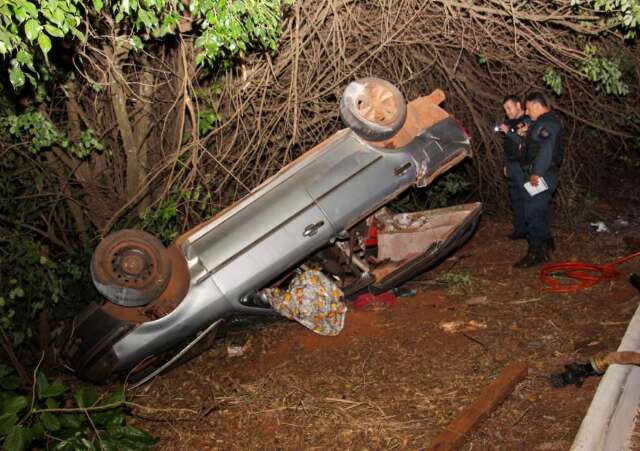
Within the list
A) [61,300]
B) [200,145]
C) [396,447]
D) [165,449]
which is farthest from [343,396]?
[61,300]

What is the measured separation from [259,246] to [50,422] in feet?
6.19

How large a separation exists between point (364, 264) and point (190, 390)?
1.85 meters

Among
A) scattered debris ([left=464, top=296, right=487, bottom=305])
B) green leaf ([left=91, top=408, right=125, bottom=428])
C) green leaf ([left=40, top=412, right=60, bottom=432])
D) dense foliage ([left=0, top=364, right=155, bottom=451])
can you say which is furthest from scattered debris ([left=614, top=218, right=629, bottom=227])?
green leaf ([left=40, top=412, right=60, bottom=432])

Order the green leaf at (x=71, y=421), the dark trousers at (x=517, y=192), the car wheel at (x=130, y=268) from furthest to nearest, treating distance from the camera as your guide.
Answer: the dark trousers at (x=517, y=192), the car wheel at (x=130, y=268), the green leaf at (x=71, y=421)

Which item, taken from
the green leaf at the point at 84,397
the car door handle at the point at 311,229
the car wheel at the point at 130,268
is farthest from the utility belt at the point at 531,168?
the green leaf at the point at 84,397

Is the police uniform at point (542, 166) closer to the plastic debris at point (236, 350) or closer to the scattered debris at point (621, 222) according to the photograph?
the scattered debris at point (621, 222)

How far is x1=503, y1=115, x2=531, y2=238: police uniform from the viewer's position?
6172mm

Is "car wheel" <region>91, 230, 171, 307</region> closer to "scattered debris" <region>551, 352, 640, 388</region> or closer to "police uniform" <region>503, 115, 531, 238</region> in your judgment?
"scattered debris" <region>551, 352, 640, 388</region>

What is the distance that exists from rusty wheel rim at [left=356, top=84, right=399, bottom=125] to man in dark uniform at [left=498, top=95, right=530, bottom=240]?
1.78 m

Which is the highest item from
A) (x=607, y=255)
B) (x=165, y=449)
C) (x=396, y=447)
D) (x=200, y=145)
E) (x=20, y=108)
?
(x=20, y=108)

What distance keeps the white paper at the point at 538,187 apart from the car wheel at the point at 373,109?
5.66 ft

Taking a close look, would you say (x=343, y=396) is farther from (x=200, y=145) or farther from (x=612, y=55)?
(x=612, y=55)

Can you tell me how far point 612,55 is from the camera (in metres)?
6.01

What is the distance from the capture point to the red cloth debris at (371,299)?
555 cm
